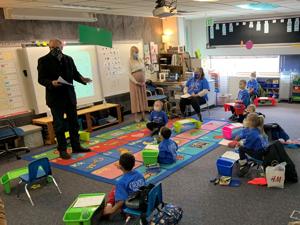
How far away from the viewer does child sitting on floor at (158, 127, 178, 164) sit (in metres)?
4.02

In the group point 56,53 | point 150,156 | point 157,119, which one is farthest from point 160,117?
point 56,53

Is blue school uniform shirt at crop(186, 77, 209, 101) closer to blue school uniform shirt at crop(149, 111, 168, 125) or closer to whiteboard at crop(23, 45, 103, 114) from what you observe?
blue school uniform shirt at crop(149, 111, 168, 125)

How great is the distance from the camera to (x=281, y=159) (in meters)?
3.33

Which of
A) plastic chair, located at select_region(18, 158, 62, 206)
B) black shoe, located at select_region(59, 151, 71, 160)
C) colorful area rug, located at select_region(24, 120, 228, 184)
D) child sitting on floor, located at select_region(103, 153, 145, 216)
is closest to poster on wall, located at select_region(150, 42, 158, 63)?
colorful area rug, located at select_region(24, 120, 228, 184)

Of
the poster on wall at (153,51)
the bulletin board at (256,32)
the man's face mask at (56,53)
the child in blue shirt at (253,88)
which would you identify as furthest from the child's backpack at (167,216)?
the bulletin board at (256,32)

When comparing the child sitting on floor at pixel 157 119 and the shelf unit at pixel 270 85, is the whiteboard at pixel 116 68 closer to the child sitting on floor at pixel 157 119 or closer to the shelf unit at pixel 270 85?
the child sitting on floor at pixel 157 119

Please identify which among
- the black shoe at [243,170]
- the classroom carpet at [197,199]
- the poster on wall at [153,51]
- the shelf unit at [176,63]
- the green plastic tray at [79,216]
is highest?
the poster on wall at [153,51]

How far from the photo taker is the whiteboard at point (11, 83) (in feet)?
16.7

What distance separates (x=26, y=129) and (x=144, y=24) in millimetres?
4041

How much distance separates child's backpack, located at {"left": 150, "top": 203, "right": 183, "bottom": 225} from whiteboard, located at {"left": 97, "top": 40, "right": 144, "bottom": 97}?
167 inches

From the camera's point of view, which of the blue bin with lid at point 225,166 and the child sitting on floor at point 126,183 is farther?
the blue bin with lid at point 225,166

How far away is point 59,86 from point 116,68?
2.82m

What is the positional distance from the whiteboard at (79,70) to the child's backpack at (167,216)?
3.67 m

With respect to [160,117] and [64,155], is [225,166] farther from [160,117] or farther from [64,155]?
[64,155]
